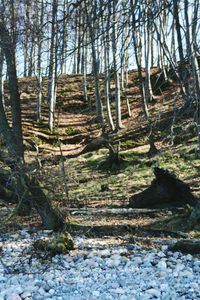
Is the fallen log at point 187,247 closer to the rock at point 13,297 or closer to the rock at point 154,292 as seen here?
the rock at point 154,292

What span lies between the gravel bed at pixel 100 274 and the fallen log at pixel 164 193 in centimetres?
366

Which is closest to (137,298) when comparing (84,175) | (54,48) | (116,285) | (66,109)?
(116,285)

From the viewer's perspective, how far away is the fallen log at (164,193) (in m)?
10.2

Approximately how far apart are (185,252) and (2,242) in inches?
121

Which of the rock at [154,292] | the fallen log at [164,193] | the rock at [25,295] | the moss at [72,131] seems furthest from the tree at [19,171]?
the moss at [72,131]

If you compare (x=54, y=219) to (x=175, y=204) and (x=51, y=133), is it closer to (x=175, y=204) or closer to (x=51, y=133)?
(x=175, y=204)

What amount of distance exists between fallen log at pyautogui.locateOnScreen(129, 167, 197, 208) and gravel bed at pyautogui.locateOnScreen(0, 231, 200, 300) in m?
3.66

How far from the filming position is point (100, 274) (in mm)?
5656

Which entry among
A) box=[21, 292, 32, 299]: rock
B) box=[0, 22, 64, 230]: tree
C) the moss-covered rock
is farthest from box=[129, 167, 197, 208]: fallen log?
box=[21, 292, 32, 299]: rock

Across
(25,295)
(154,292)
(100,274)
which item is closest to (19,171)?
(100,274)

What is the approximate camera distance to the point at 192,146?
55.6 feet

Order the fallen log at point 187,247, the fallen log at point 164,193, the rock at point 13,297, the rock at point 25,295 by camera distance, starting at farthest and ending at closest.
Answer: the fallen log at point 164,193, the fallen log at point 187,247, the rock at point 25,295, the rock at point 13,297

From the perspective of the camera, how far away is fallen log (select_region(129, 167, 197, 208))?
403 inches

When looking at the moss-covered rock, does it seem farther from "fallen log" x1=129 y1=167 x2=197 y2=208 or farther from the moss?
the moss
